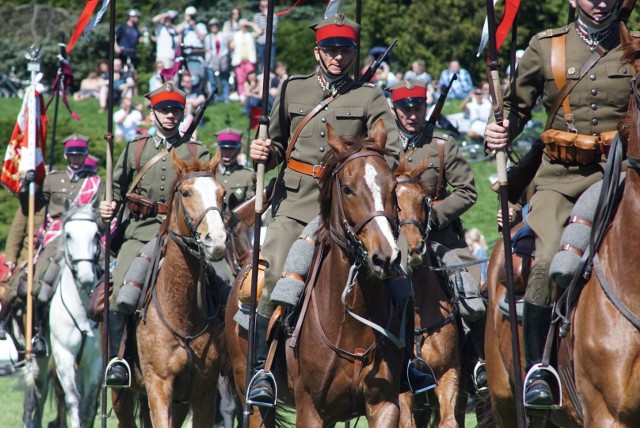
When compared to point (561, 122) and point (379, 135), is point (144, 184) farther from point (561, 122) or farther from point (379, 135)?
point (561, 122)

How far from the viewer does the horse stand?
8.81 meters

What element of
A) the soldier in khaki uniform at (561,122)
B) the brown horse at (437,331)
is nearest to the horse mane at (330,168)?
the soldier in khaki uniform at (561,122)

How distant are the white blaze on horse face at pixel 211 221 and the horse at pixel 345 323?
1.96 metres

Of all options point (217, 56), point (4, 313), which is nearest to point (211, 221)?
point (4, 313)

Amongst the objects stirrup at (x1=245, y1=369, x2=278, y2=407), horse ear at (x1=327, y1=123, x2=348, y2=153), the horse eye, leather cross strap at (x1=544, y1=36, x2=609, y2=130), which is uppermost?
leather cross strap at (x1=544, y1=36, x2=609, y2=130)

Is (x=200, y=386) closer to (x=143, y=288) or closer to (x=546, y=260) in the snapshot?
(x=143, y=288)

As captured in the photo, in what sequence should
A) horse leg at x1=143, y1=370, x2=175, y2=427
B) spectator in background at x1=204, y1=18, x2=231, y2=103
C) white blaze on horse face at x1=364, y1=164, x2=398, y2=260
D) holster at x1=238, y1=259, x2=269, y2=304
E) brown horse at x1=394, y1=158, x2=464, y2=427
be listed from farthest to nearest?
spectator in background at x1=204, y1=18, x2=231, y2=103 < brown horse at x1=394, y1=158, x2=464, y2=427 < horse leg at x1=143, y1=370, x2=175, y2=427 < holster at x1=238, y1=259, x2=269, y2=304 < white blaze on horse face at x1=364, y1=164, x2=398, y2=260

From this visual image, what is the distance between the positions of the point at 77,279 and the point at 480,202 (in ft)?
54.7

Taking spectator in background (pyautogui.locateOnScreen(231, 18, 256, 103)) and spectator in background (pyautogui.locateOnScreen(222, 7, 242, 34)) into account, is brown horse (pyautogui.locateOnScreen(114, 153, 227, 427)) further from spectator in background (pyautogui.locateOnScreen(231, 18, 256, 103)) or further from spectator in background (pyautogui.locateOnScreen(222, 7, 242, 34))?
spectator in background (pyautogui.locateOnScreen(222, 7, 242, 34))

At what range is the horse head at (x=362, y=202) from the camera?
8266 millimetres

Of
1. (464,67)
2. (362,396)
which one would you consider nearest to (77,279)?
(362,396)

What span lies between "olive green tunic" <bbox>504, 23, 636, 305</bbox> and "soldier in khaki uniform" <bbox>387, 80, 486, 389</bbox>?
3.12 m

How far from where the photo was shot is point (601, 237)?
8.29m

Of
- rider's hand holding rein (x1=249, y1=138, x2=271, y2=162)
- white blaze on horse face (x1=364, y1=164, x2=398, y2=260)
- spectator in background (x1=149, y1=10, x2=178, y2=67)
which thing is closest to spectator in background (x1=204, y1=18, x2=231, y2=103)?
spectator in background (x1=149, y1=10, x2=178, y2=67)
